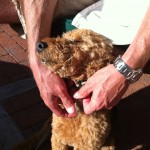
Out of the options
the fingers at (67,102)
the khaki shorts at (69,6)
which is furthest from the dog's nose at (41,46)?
the khaki shorts at (69,6)

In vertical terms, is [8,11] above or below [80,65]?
below

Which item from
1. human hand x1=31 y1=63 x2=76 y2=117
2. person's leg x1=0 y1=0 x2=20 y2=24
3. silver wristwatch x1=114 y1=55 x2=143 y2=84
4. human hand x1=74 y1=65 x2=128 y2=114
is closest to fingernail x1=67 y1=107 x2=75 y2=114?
human hand x1=31 y1=63 x2=76 y2=117

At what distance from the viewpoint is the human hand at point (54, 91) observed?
67.7 inches

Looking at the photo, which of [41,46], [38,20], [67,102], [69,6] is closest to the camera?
[41,46]

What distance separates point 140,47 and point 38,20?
64cm

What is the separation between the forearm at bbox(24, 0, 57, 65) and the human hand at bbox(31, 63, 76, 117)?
6.3 inches

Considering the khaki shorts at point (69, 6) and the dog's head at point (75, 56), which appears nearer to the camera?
the dog's head at point (75, 56)

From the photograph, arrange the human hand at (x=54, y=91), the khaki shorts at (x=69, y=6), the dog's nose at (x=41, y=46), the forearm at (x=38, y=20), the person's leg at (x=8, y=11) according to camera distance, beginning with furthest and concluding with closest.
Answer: the person's leg at (x=8, y=11) < the khaki shorts at (x=69, y=6) < the forearm at (x=38, y=20) < the human hand at (x=54, y=91) < the dog's nose at (x=41, y=46)

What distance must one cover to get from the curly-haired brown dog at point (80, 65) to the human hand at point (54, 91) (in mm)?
54

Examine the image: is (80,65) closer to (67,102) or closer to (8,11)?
(67,102)

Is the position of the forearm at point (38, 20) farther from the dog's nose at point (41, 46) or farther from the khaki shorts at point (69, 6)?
the dog's nose at point (41, 46)

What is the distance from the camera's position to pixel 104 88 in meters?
1.61

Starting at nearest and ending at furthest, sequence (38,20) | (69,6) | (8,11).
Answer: (38,20) < (69,6) < (8,11)

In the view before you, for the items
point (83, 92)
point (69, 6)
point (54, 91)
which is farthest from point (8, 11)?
point (83, 92)
